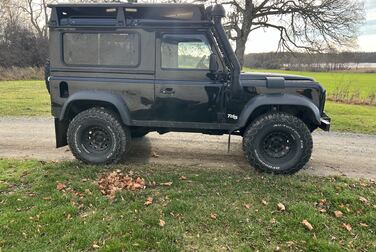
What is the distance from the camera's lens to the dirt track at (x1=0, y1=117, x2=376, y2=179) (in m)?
5.63

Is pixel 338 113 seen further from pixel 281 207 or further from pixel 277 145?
pixel 281 207

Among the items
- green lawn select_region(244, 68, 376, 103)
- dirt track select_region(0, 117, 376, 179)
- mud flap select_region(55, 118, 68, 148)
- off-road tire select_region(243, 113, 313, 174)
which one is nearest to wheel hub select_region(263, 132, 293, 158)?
off-road tire select_region(243, 113, 313, 174)

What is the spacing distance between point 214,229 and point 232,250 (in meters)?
0.38

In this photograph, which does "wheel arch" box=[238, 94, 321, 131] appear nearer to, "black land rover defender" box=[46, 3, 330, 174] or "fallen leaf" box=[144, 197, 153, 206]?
"black land rover defender" box=[46, 3, 330, 174]

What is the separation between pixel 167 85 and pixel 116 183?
1640 mm

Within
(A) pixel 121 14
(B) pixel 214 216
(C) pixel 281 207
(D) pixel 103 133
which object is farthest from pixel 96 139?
(C) pixel 281 207

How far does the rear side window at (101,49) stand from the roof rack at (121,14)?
174 millimetres

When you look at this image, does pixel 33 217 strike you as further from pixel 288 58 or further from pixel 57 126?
pixel 288 58

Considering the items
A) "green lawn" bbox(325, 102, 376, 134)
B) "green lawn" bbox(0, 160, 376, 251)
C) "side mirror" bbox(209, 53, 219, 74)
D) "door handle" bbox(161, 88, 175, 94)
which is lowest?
"green lawn" bbox(0, 160, 376, 251)

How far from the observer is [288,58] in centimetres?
2203

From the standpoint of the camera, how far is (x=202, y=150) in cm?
636

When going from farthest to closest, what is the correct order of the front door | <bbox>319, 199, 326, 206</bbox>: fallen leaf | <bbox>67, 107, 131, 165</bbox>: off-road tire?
<bbox>67, 107, 131, 165</bbox>: off-road tire, the front door, <bbox>319, 199, 326, 206</bbox>: fallen leaf

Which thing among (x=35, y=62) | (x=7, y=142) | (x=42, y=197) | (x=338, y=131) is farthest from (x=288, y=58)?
(x=35, y=62)

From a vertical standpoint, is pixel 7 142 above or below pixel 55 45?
below
